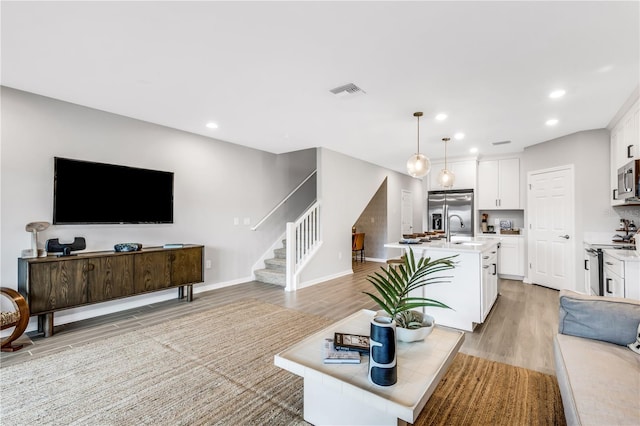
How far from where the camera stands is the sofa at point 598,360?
1.22 metres

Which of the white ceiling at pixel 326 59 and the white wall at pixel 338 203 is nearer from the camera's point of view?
the white ceiling at pixel 326 59

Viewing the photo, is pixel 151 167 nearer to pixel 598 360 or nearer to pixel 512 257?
pixel 598 360

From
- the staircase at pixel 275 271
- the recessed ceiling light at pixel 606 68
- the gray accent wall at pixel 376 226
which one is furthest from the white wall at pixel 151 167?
the recessed ceiling light at pixel 606 68

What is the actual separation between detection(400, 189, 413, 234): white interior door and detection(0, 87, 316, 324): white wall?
350cm

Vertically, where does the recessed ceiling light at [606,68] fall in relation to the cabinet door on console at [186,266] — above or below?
above

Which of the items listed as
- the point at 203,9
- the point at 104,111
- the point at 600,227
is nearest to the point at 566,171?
the point at 600,227

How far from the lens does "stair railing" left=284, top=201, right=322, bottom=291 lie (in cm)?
490

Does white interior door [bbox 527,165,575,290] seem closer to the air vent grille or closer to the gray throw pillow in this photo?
the gray throw pillow

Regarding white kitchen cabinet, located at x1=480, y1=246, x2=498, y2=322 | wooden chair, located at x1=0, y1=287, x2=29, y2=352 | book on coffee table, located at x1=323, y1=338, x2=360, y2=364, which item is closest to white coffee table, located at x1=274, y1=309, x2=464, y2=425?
book on coffee table, located at x1=323, y1=338, x2=360, y2=364

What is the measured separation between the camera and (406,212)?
9.05m

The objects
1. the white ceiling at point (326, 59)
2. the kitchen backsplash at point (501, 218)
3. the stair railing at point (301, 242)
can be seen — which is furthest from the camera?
the kitchen backsplash at point (501, 218)

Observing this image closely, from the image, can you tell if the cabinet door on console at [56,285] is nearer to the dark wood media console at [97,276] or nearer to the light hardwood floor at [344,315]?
the dark wood media console at [97,276]

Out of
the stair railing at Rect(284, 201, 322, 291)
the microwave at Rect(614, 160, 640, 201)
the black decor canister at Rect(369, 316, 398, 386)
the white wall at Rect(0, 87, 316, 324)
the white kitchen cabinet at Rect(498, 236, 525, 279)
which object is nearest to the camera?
the black decor canister at Rect(369, 316, 398, 386)

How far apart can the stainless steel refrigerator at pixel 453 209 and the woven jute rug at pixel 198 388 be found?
420cm
